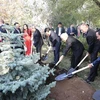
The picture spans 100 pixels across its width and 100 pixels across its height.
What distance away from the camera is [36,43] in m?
9.30

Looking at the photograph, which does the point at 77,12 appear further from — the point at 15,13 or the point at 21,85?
the point at 15,13

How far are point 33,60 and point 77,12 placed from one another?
250 inches

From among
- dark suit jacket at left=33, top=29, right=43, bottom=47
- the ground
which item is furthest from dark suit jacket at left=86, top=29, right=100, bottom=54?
dark suit jacket at left=33, top=29, right=43, bottom=47

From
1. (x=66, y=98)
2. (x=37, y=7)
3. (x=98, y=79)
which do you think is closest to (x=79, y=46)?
(x=98, y=79)

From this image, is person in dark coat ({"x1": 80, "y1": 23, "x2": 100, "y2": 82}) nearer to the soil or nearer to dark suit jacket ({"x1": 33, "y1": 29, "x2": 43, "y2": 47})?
the soil

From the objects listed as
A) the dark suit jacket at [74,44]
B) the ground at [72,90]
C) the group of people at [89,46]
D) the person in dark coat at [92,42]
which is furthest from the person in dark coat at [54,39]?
the ground at [72,90]

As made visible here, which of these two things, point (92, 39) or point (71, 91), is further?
point (92, 39)

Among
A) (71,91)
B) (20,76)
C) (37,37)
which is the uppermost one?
(37,37)

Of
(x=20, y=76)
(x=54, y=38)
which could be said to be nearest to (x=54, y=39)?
(x=54, y=38)

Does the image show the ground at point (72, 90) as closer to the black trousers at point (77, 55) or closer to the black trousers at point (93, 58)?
the black trousers at point (93, 58)

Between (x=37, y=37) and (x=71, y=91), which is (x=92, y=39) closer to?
(x=71, y=91)

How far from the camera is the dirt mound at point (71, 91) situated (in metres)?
5.06

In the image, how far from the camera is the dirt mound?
5.06 m

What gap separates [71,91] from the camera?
5.29 m
